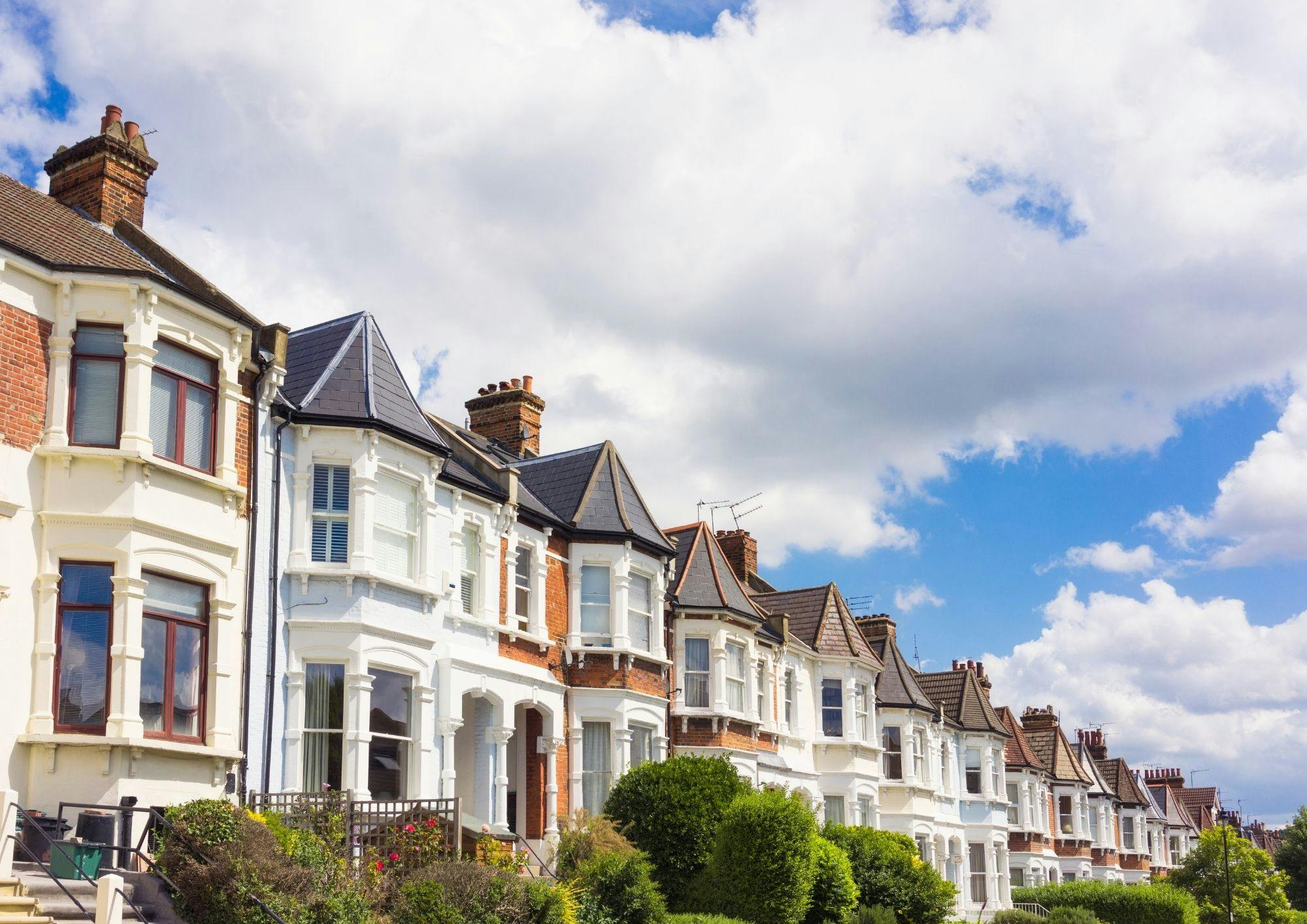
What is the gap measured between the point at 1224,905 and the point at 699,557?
1372 inches

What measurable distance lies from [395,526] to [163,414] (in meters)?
5.31

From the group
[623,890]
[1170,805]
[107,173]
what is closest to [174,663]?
[623,890]

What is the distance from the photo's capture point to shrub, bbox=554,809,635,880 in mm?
23797

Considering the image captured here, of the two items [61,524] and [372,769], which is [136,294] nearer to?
[61,524]

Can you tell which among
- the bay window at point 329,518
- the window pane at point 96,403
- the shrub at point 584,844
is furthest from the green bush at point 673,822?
the window pane at point 96,403

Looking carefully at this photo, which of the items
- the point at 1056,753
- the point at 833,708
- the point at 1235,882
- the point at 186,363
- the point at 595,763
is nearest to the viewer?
the point at 186,363

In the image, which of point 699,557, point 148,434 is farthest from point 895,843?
point 148,434

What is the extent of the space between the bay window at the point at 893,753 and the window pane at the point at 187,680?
95.8 ft

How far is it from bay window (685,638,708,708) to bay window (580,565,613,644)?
401 centimetres

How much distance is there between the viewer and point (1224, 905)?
56.5 meters

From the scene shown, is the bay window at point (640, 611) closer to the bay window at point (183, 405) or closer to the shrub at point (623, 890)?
the shrub at point (623, 890)

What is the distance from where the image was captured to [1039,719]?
6856 cm

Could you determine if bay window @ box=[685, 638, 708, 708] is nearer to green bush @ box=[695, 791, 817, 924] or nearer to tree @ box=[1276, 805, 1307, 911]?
green bush @ box=[695, 791, 817, 924]

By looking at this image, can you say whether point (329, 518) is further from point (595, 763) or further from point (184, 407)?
point (595, 763)
